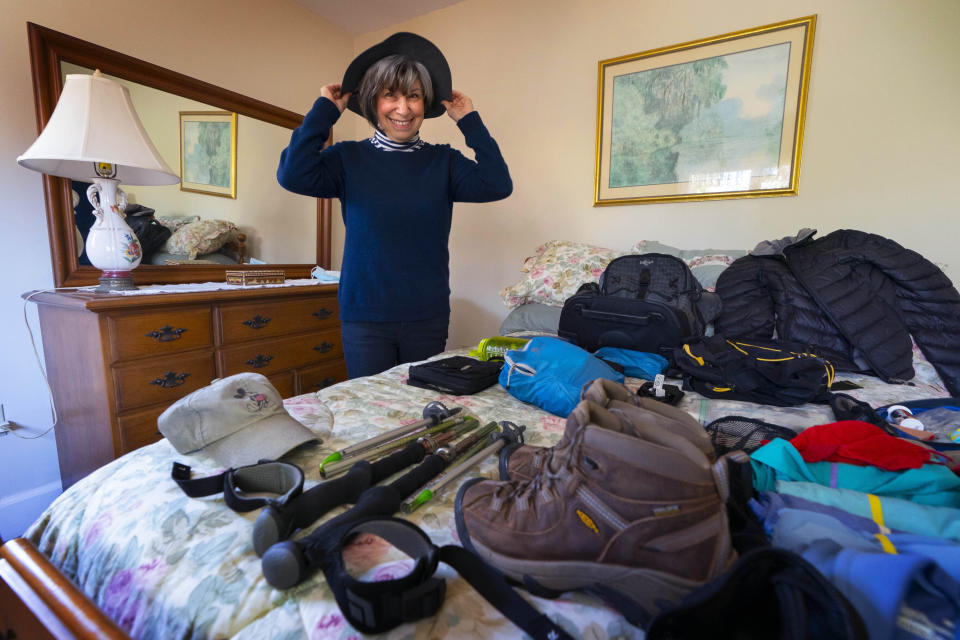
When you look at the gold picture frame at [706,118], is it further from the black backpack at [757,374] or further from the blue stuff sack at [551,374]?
the blue stuff sack at [551,374]

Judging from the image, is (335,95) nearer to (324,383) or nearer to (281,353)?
(281,353)

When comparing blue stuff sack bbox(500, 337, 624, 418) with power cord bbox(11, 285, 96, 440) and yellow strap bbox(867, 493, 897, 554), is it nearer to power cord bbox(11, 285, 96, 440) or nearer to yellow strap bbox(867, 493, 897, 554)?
yellow strap bbox(867, 493, 897, 554)

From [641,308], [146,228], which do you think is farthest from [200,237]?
[641,308]

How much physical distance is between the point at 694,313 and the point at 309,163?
1.51m

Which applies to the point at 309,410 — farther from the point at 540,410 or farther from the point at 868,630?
the point at 868,630

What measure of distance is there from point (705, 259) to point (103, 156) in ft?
7.86

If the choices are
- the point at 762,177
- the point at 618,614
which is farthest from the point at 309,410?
the point at 762,177

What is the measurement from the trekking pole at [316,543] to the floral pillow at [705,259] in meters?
1.61

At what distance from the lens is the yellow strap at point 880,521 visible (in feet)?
1.65

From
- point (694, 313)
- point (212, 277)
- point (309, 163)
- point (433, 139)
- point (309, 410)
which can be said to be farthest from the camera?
point (433, 139)

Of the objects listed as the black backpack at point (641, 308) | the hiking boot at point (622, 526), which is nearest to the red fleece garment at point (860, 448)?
the hiking boot at point (622, 526)

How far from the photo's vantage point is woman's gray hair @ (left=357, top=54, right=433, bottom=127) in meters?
1.43

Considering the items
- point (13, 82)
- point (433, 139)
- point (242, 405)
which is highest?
point (433, 139)

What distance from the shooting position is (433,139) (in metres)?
3.05
